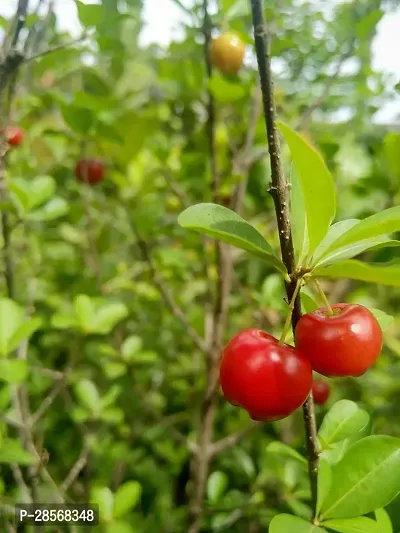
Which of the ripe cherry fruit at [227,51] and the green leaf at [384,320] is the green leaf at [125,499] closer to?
the green leaf at [384,320]

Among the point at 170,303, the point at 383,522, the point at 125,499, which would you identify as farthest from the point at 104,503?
the point at 383,522

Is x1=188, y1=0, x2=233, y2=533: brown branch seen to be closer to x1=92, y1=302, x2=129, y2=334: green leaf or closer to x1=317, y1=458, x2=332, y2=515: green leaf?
x1=92, y1=302, x2=129, y2=334: green leaf

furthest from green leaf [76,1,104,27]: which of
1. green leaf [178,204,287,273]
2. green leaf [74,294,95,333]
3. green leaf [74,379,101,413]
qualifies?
green leaf [74,379,101,413]

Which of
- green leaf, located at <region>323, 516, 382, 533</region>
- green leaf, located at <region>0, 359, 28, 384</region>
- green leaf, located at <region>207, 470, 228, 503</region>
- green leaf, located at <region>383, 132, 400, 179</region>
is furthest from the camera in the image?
green leaf, located at <region>207, 470, 228, 503</region>

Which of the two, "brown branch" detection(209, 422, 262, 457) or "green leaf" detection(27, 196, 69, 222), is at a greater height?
Answer: "green leaf" detection(27, 196, 69, 222)

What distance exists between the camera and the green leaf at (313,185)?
43 centimetres

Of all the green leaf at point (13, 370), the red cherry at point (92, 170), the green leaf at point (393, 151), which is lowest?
the green leaf at point (13, 370)

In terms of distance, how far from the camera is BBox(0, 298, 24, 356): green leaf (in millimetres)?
943

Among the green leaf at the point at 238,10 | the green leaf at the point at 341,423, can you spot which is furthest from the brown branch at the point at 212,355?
the green leaf at the point at 341,423

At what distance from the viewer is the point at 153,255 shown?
1.67 m

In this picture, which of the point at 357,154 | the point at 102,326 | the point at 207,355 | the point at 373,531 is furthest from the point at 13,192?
the point at 357,154

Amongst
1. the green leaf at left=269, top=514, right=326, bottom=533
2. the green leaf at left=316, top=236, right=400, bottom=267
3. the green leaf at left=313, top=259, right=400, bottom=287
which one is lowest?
the green leaf at left=269, top=514, right=326, bottom=533

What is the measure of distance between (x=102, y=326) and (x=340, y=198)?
0.96 m

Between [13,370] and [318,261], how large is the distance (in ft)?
1.89
